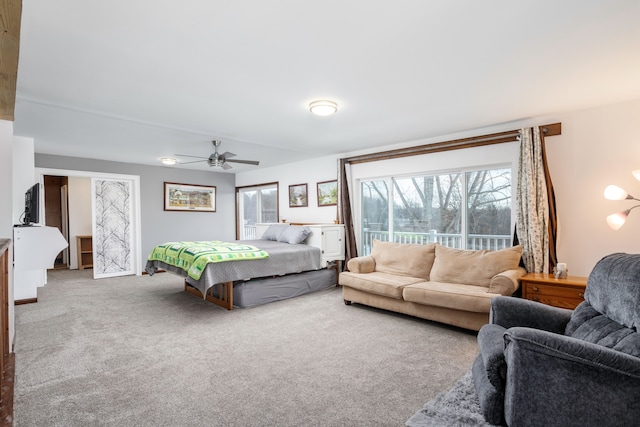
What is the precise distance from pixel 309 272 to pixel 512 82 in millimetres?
3677

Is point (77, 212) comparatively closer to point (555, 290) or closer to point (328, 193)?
point (328, 193)

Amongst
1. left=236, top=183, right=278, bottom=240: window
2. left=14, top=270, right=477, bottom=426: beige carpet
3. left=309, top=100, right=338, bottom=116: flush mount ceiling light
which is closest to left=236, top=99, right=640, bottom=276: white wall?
left=14, top=270, right=477, bottom=426: beige carpet

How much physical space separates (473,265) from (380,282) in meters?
1.08

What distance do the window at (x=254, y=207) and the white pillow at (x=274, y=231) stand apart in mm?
1068

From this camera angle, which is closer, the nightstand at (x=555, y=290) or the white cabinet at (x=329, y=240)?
the nightstand at (x=555, y=290)

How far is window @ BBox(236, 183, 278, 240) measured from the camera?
759 centimetres

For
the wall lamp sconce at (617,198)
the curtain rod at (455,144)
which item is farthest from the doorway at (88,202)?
the wall lamp sconce at (617,198)

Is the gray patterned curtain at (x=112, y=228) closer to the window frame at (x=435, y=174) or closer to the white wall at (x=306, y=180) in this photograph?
the white wall at (x=306, y=180)

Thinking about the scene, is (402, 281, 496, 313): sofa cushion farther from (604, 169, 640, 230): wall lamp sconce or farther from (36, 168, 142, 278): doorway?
(36, 168, 142, 278): doorway

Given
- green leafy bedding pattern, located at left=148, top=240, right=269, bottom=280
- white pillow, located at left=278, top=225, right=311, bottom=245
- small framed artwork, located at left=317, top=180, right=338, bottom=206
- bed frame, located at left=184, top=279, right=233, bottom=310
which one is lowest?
bed frame, located at left=184, top=279, right=233, bottom=310

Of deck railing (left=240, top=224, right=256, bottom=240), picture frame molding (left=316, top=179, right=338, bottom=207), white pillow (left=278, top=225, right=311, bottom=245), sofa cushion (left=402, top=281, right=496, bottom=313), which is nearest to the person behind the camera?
sofa cushion (left=402, top=281, right=496, bottom=313)

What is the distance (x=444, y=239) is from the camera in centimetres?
480

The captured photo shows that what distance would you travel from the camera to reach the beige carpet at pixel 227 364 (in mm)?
2023

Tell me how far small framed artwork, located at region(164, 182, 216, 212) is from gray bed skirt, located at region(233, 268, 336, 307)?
12.5 feet
